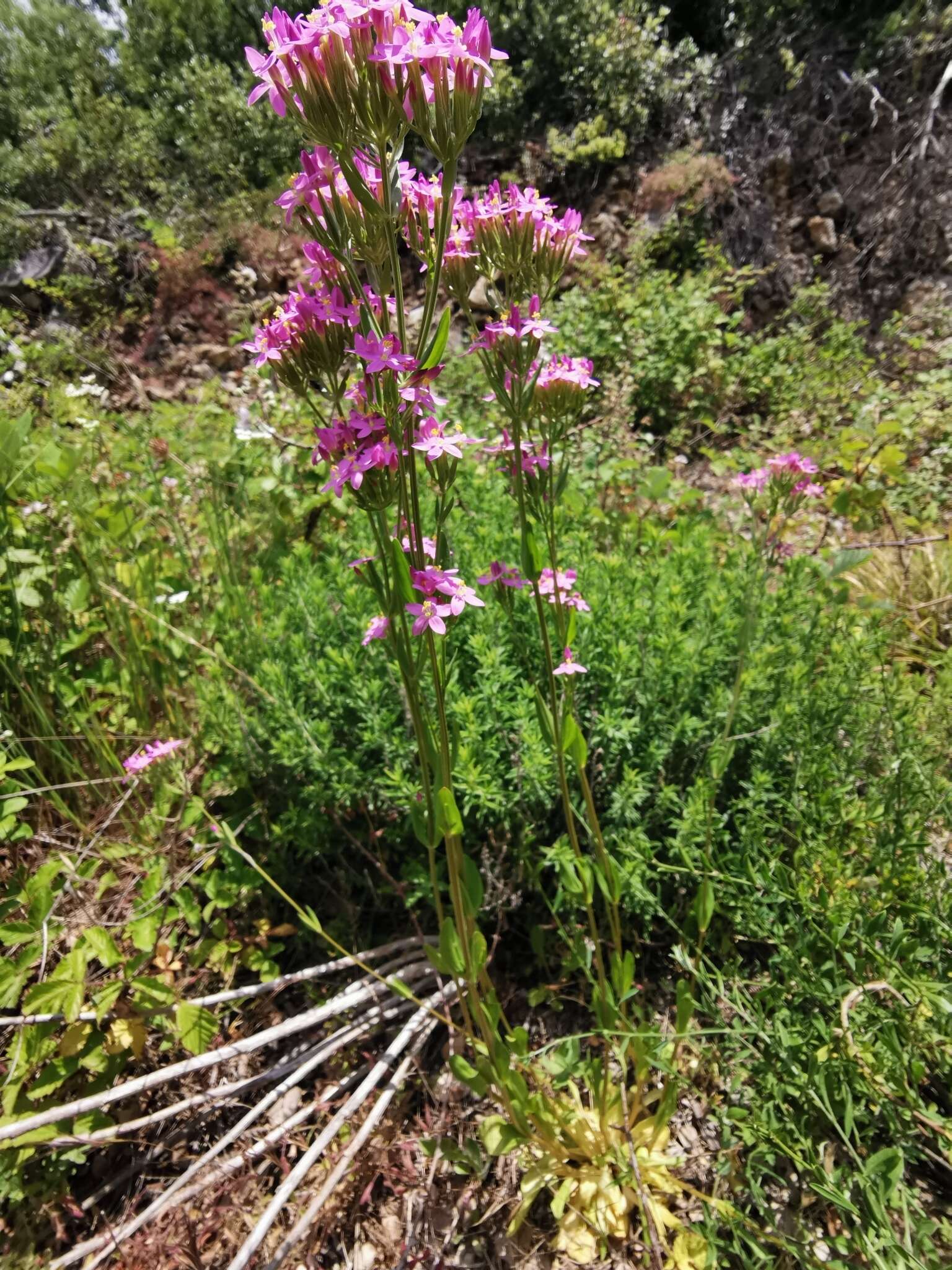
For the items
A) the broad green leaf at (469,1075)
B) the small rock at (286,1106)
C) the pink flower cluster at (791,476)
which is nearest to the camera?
the broad green leaf at (469,1075)

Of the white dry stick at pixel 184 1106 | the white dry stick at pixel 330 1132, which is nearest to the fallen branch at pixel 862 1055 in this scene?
the white dry stick at pixel 330 1132

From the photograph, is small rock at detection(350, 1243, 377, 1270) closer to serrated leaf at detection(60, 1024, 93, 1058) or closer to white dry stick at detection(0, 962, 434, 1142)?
white dry stick at detection(0, 962, 434, 1142)

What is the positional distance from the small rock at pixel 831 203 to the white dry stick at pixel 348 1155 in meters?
8.48

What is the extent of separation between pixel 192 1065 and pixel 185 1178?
8.2 inches

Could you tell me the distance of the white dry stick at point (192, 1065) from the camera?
4.72 ft

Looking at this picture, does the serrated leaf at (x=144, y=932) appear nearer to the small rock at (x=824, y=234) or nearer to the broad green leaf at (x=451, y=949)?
the broad green leaf at (x=451, y=949)

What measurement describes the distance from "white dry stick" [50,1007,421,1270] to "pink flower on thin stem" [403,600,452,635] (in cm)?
126

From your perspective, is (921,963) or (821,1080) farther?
(921,963)

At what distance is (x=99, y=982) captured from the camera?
191 cm

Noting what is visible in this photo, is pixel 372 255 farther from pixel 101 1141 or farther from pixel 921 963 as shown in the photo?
pixel 101 1141

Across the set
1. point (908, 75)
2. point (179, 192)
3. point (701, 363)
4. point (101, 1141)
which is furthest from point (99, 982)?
point (179, 192)

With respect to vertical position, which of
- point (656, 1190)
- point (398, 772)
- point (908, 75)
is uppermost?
point (908, 75)

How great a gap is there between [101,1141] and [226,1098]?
0.29m

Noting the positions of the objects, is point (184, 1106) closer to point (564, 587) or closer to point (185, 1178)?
point (185, 1178)
